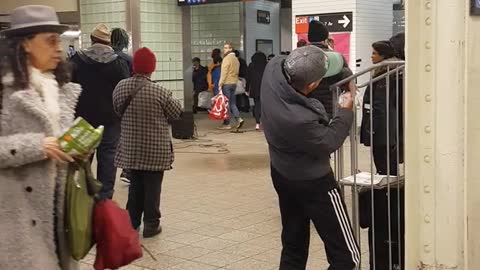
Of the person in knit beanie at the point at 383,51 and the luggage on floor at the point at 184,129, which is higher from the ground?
the person in knit beanie at the point at 383,51

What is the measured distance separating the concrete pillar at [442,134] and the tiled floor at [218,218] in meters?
2.34

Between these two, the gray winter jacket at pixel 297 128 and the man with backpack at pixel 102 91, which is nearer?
the gray winter jacket at pixel 297 128

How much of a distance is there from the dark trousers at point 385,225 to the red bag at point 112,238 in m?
1.79

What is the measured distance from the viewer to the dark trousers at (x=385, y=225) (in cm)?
429

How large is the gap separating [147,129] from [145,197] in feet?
2.01

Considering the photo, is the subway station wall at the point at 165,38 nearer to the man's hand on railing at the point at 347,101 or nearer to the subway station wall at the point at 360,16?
the subway station wall at the point at 360,16

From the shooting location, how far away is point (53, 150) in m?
2.85

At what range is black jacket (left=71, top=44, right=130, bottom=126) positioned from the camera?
6527 mm

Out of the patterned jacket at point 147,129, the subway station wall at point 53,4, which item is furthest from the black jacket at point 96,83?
the subway station wall at point 53,4

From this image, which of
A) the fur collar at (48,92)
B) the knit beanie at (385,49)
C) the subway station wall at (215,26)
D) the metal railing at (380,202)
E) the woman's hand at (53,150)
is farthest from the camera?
the subway station wall at (215,26)

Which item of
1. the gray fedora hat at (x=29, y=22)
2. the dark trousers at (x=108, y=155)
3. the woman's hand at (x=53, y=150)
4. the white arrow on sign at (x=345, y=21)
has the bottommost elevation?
the dark trousers at (x=108, y=155)

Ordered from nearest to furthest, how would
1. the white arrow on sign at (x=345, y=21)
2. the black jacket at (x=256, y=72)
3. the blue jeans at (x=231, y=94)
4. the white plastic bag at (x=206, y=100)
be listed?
the white arrow on sign at (x=345, y=21) → the blue jeans at (x=231, y=94) → the black jacket at (x=256, y=72) → the white plastic bag at (x=206, y=100)

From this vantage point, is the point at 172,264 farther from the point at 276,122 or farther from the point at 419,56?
the point at 419,56

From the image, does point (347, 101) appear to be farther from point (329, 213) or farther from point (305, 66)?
point (329, 213)
